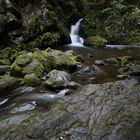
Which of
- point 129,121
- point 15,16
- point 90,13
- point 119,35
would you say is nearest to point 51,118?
point 129,121

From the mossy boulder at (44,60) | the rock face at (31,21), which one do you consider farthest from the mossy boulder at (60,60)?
the rock face at (31,21)

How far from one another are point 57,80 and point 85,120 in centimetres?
356

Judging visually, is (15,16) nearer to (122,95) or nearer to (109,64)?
(109,64)

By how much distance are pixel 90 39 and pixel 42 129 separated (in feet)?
44.5

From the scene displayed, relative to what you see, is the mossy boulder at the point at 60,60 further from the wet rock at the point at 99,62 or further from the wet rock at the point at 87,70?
the wet rock at the point at 99,62

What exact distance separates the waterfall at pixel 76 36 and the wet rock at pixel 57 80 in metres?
8.70

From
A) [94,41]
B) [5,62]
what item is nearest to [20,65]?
[5,62]

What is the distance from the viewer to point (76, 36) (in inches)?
802

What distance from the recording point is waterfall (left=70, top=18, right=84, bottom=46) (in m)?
19.3

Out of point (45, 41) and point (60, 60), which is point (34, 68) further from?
point (45, 41)

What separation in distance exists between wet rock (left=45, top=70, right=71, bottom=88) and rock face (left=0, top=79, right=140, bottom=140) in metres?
1.79

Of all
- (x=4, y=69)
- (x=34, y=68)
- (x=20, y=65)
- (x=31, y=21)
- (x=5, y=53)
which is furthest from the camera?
(x=31, y=21)

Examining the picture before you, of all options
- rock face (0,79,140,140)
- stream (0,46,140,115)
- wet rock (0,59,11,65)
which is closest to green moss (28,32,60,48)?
stream (0,46,140,115)

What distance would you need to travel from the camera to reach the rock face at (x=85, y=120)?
5945 mm
